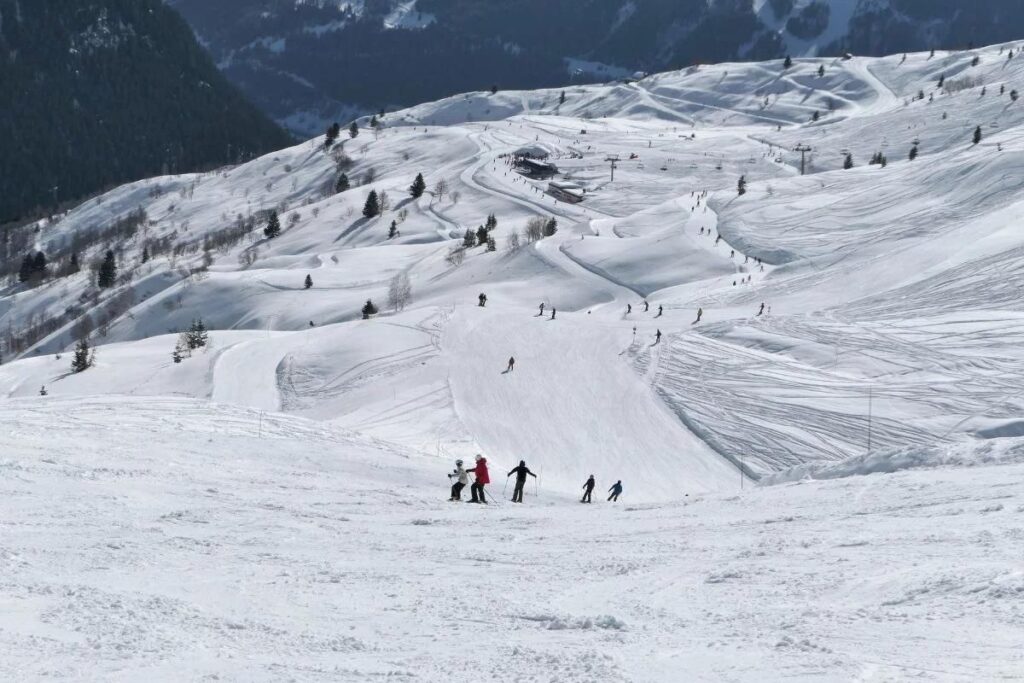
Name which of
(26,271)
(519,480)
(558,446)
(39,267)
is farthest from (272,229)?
(519,480)

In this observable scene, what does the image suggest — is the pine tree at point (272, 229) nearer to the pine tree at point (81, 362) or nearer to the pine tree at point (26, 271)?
the pine tree at point (26, 271)

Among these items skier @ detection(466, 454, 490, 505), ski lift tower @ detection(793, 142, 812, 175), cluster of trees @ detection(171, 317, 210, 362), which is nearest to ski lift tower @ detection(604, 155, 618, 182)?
ski lift tower @ detection(793, 142, 812, 175)

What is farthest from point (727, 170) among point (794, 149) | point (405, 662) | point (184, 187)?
point (405, 662)

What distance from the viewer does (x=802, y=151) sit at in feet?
383

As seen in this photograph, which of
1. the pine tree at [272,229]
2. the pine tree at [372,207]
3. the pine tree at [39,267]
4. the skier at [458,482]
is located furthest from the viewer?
the pine tree at [39,267]

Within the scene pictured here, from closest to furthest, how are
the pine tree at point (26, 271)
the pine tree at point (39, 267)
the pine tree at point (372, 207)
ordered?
the pine tree at point (372, 207) → the pine tree at point (39, 267) → the pine tree at point (26, 271)

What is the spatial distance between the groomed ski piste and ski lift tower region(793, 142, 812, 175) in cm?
1163

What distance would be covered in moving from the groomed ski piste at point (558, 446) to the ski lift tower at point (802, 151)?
11630 millimetres

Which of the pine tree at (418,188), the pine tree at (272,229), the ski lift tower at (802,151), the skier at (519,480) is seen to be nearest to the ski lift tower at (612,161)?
the ski lift tower at (802,151)

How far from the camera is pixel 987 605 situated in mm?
9742

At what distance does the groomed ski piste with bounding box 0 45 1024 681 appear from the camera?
941cm

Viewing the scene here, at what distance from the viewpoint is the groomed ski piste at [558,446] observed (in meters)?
9.41

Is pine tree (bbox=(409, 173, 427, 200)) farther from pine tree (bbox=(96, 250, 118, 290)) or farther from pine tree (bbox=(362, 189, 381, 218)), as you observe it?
pine tree (bbox=(96, 250, 118, 290))

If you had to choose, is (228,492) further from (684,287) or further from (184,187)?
(184,187)
